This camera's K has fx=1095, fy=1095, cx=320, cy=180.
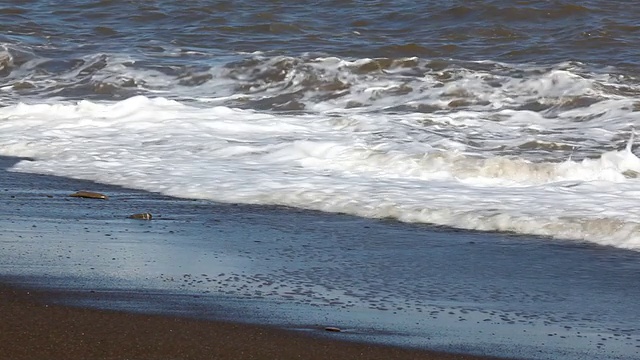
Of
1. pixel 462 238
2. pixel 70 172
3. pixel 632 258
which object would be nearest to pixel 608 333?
pixel 632 258

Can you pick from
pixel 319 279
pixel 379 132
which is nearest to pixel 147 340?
pixel 319 279

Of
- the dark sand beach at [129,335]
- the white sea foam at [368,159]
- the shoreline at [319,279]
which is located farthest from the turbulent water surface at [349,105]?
the dark sand beach at [129,335]

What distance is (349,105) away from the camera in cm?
925

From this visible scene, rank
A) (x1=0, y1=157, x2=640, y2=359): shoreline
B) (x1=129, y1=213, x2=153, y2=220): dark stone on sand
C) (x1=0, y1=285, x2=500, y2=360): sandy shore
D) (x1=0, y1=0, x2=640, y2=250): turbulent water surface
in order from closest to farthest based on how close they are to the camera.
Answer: (x1=0, y1=285, x2=500, y2=360): sandy shore → (x1=0, y1=157, x2=640, y2=359): shoreline → (x1=129, y1=213, x2=153, y2=220): dark stone on sand → (x1=0, y1=0, x2=640, y2=250): turbulent water surface

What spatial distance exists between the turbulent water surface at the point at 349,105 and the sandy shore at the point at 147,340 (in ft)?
6.39

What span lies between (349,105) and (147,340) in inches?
236

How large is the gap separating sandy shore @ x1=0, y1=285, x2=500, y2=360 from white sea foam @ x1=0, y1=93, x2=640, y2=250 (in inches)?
76.8

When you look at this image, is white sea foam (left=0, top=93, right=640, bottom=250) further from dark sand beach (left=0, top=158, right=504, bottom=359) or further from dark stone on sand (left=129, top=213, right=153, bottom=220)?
dark sand beach (left=0, top=158, right=504, bottom=359)

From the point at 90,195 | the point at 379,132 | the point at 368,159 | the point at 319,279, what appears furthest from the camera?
the point at 379,132

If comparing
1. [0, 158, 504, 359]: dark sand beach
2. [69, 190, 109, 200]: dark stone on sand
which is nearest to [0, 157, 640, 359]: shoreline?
[0, 158, 504, 359]: dark sand beach

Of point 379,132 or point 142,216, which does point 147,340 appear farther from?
point 379,132

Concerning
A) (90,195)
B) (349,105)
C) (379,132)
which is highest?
(90,195)

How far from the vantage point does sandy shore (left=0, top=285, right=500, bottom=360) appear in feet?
10.7

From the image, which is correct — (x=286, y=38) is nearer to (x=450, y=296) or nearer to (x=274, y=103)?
(x=274, y=103)
